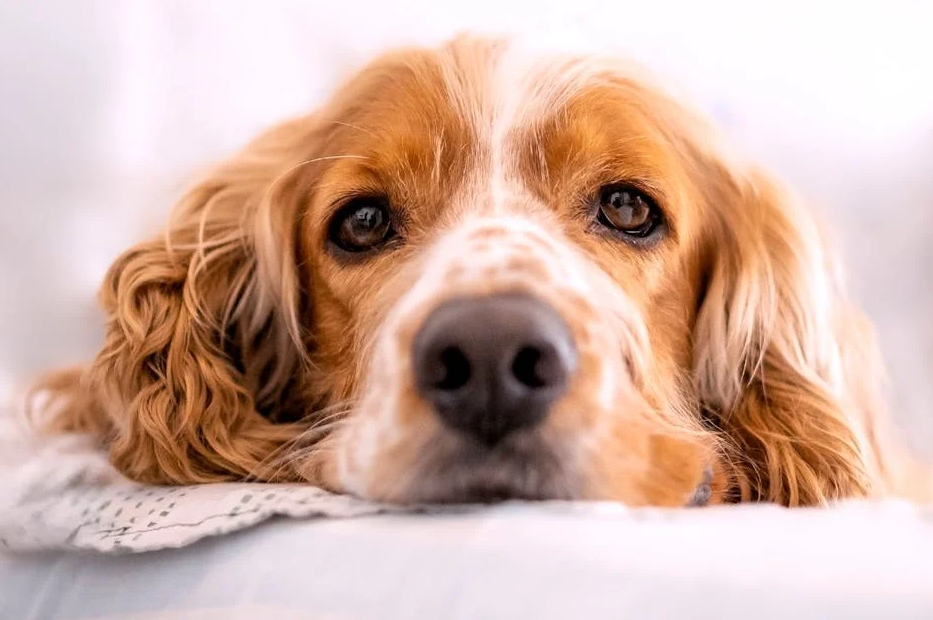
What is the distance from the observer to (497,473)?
1.17m

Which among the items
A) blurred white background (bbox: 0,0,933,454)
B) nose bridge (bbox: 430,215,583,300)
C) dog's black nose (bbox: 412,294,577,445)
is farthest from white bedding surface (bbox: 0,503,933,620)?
blurred white background (bbox: 0,0,933,454)

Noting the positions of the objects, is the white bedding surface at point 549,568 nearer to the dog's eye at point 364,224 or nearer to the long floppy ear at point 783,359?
the long floppy ear at point 783,359

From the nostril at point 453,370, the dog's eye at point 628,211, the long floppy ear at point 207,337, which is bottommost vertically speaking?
the long floppy ear at point 207,337

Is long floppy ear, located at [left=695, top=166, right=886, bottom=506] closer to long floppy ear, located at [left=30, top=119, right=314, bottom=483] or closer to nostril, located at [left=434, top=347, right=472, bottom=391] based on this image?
nostril, located at [left=434, top=347, right=472, bottom=391]

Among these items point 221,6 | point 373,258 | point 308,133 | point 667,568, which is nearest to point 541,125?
point 373,258

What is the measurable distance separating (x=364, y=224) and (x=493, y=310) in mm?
605

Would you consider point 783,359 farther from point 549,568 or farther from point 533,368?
point 549,568

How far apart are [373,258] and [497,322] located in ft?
1.93

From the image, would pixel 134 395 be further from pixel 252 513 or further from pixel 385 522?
pixel 385 522

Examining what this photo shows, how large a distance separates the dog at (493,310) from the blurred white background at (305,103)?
1.84ft

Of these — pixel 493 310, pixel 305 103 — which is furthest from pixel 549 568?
pixel 305 103

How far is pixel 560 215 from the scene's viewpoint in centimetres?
164

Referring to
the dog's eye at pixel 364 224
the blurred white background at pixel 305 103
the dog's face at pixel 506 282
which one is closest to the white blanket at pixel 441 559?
the dog's face at pixel 506 282

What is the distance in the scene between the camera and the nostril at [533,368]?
3.82ft
